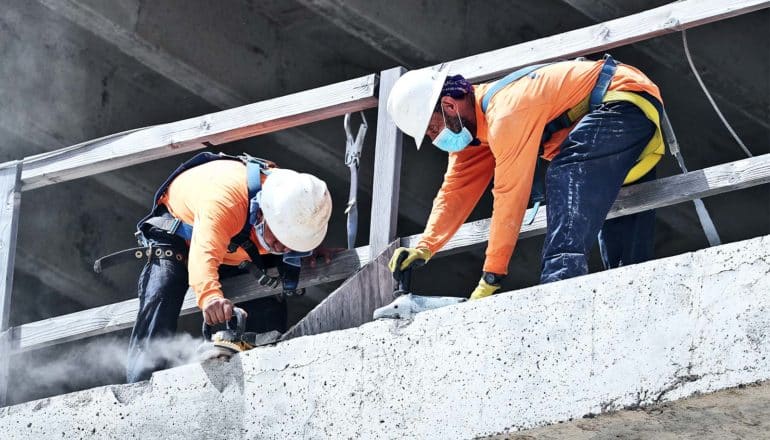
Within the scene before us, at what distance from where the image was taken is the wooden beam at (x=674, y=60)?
26.2 ft

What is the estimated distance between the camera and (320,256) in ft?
21.0

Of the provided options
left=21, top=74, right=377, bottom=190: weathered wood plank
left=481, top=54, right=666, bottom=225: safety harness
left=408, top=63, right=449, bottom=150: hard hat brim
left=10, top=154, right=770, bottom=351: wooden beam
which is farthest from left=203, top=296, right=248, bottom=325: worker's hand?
left=481, top=54, right=666, bottom=225: safety harness

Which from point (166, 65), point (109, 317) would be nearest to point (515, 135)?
point (109, 317)

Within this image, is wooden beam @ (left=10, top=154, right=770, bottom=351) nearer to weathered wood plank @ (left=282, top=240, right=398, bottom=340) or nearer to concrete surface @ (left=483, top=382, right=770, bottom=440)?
weathered wood plank @ (left=282, top=240, right=398, bottom=340)

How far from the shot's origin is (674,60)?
8219 mm

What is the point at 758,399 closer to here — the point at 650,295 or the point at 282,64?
the point at 650,295

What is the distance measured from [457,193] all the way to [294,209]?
29.5 inches

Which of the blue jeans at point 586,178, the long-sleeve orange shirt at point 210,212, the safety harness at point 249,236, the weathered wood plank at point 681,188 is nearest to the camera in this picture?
the blue jeans at point 586,178

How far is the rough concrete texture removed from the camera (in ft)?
15.0

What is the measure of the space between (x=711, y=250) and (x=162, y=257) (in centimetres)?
264

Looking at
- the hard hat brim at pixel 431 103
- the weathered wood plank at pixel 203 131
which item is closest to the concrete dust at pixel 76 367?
the weathered wood plank at pixel 203 131

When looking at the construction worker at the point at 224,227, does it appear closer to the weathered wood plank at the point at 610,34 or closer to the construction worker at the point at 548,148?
the construction worker at the point at 548,148

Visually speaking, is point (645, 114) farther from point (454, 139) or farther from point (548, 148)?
point (454, 139)

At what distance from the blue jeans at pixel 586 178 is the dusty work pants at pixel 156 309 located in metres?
1.78
